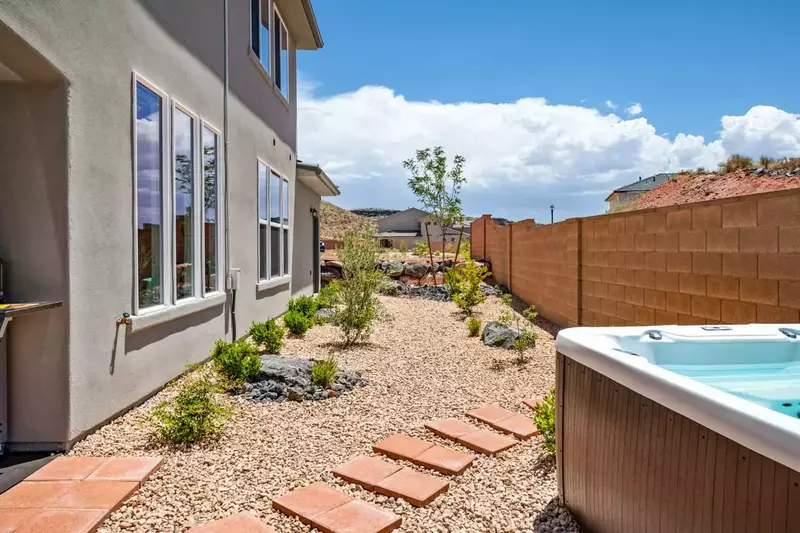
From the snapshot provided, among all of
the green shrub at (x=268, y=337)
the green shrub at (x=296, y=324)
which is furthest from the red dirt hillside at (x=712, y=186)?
the green shrub at (x=268, y=337)

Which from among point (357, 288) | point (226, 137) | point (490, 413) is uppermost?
point (226, 137)

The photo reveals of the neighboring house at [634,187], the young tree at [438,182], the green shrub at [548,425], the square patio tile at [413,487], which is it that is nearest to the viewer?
the square patio tile at [413,487]

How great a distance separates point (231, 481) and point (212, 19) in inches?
208

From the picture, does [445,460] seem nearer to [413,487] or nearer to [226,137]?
[413,487]

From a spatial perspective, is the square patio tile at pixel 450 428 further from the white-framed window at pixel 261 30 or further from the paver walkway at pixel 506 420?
the white-framed window at pixel 261 30

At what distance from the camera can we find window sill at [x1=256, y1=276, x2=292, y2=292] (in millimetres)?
8164

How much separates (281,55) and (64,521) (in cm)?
906

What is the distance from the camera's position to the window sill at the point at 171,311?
428 centimetres

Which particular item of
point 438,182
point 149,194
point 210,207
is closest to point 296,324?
point 210,207

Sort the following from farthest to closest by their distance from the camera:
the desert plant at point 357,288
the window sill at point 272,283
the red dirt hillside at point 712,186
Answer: the red dirt hillside at point 712,186, the window sill at point 272,283, the desert plant at point 357,288

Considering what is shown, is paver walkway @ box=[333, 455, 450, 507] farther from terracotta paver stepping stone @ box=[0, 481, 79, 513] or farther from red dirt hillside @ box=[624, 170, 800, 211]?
red dirt hillside @ box=[624, 170, 800, 211]

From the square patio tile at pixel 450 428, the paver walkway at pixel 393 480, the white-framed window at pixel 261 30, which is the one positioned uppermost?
the white-framed window at pixel 261 30

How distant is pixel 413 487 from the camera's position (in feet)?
9.89

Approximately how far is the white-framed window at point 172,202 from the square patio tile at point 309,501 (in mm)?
2288
